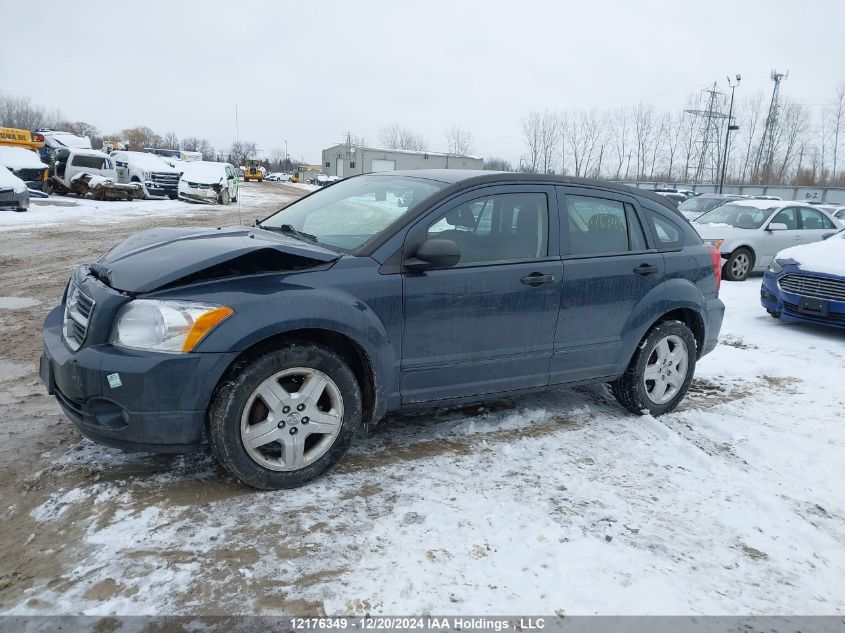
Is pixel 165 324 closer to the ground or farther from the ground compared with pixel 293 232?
closer to the ground

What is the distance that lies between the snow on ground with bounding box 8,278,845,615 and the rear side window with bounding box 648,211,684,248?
1397 mm

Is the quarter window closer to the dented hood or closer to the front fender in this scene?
the front fender

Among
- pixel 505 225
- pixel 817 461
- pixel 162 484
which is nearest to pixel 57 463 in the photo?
pixel 162 484

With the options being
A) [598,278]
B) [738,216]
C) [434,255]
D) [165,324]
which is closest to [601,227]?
[598,278]

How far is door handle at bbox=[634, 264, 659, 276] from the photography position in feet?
14.7

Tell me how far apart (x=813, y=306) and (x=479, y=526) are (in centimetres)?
667

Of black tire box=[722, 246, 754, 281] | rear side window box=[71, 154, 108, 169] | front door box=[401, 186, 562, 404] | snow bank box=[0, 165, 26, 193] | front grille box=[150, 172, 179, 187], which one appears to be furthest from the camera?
front grille box=[150, 172, 179, 187]

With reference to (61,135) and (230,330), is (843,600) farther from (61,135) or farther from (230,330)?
(61,135)

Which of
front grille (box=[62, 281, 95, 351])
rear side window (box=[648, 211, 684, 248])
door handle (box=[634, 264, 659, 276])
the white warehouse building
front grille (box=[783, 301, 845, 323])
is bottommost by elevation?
front grille (box=[783, 301, 845, 323])

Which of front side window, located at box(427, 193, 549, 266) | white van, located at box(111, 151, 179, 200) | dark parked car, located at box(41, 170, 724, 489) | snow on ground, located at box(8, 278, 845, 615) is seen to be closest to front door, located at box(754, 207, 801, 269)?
dark parked car, located at box(41, 170, 724, 489)

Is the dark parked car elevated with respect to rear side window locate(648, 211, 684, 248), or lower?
lower

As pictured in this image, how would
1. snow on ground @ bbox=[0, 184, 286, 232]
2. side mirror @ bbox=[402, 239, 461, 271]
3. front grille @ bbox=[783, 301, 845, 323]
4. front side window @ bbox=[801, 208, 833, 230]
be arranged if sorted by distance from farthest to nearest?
snow on ground @ bbox=[0, 184, 286, 232]
front side window @ bbox=[801, 208, 833, 230]
front grille @ bbox=[783, 301, 845, 323]
side mirror @ bbox=[402, 239, 461, 271]

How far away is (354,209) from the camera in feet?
13.3

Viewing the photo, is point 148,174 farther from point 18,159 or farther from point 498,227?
point 498,227
